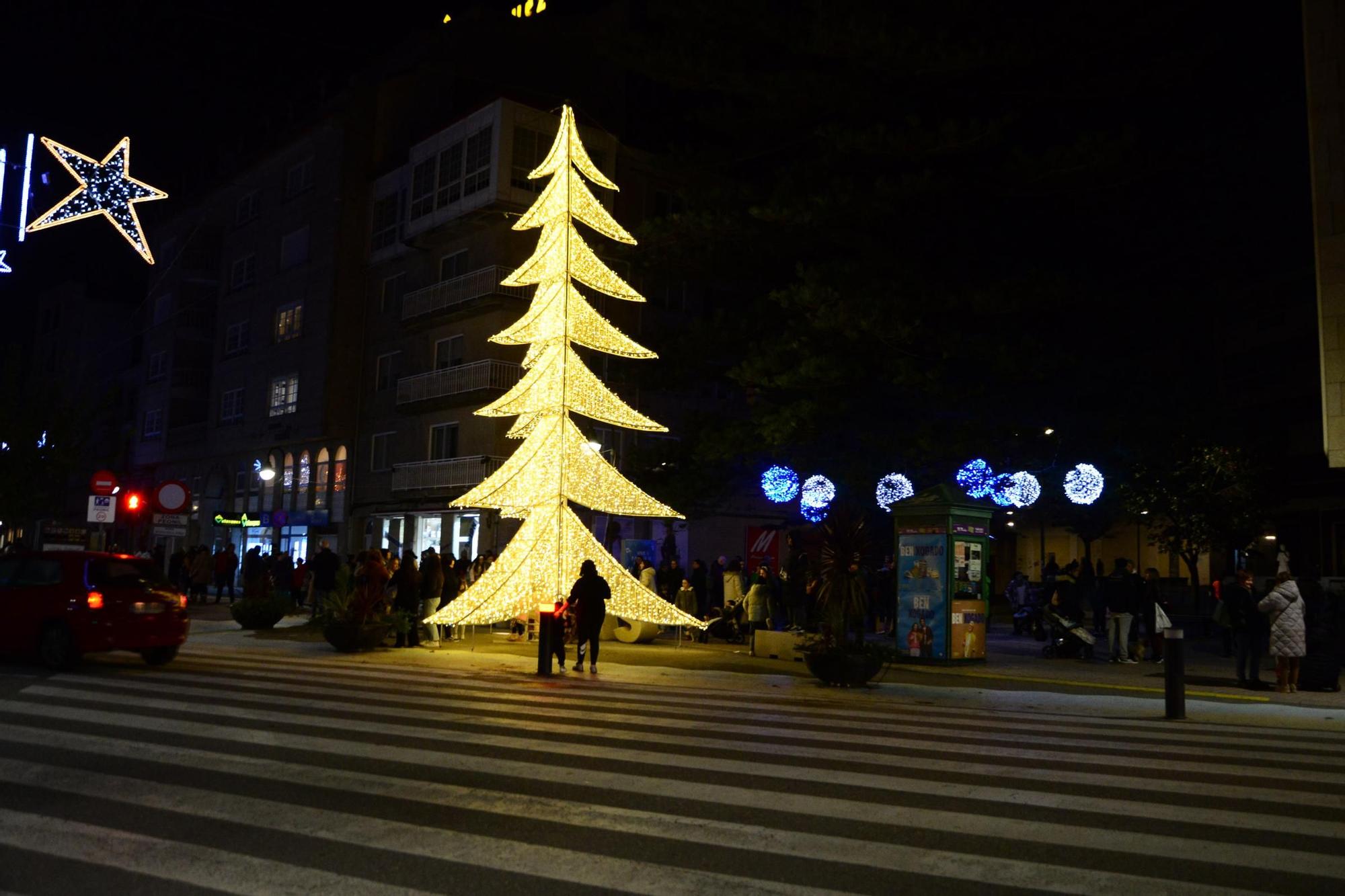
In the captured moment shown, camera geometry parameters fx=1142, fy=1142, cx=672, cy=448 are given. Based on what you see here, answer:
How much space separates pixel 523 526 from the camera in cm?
2042

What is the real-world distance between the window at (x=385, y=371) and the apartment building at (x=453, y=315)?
5 centimetres

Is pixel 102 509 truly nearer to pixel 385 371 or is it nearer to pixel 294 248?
pixel 385 371

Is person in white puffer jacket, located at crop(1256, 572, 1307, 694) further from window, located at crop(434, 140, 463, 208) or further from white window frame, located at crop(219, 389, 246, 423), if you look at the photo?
white window frame, located at crop(219, 389, 246, 423)

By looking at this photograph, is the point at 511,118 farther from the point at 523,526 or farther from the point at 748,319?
the point at 523,526

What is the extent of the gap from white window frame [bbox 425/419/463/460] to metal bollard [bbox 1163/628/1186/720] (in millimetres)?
27315

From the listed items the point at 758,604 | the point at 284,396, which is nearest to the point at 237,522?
the point at 284,396

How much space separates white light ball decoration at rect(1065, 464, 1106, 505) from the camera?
23891 mm

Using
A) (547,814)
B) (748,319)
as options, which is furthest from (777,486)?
(547,814)

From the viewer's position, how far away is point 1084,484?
2392 centimetres

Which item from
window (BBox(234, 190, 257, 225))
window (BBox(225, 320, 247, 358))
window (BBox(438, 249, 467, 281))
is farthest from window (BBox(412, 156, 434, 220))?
window (BBox(225, 320, 247, 358))

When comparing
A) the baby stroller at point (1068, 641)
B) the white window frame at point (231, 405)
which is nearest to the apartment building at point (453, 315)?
the white window frame at point (231, 405)

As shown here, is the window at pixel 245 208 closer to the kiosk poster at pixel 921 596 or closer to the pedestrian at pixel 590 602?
the pedestrian at pixel 590 602

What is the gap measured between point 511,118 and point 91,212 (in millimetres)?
17874

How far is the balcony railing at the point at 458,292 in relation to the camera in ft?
117
